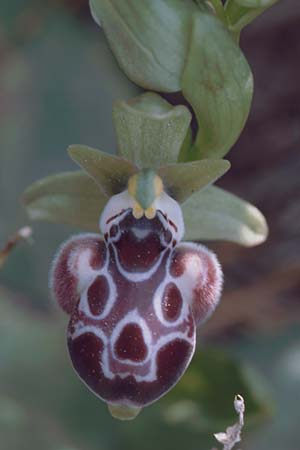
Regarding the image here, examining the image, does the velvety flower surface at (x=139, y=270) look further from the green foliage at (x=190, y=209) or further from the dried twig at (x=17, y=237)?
the dried twig at (x=17, y=237)

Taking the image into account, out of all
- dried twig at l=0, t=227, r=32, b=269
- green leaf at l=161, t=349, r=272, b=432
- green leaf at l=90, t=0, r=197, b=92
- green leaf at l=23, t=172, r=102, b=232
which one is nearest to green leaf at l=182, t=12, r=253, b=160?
green leaf at l=90, t=0, r=197, b=92

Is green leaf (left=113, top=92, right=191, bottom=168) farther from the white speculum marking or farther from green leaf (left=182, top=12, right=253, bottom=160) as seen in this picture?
the white speculum marking

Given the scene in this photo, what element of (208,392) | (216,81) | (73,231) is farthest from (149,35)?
(73,231)

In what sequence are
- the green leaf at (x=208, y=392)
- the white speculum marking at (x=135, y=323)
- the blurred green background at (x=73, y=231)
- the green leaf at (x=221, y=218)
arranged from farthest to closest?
the blurred green background at (x=73, y=231), the green leaf at (x=208, y=392), the green leaf at (x=221, y=218), the white speculum marking at (x=135, y=323)

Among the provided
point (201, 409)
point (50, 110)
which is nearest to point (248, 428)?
point (201, 409)

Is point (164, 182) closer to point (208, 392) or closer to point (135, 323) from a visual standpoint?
point (135, 323)

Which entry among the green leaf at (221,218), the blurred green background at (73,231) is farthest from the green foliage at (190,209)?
the blurred green background at (73,231)

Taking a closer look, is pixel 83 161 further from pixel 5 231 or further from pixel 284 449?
pixel 284 449
